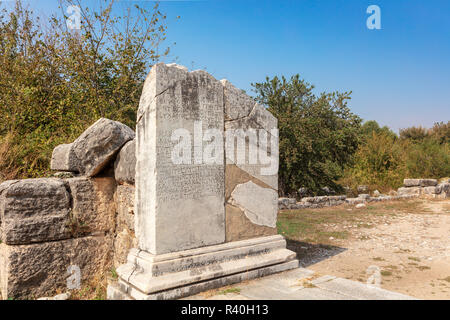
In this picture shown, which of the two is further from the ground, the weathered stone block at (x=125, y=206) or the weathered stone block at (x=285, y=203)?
the weathered stone block at (x=125, y=206)

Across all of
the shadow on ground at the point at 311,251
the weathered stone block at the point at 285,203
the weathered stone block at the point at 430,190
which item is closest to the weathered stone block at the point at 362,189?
the weathered stone block at the point at 430,190

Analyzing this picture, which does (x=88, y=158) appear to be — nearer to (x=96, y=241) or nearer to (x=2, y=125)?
(x=96, y=241)

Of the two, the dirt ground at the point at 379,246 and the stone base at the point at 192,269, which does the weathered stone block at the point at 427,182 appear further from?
the stone base at the point at 192,269

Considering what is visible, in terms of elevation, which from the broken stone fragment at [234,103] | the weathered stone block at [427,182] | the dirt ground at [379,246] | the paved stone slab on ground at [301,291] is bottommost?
the dirt ground at [379,246]

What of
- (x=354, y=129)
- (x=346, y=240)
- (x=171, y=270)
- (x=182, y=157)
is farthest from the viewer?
(x=354, y=129)

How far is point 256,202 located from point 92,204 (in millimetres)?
1851

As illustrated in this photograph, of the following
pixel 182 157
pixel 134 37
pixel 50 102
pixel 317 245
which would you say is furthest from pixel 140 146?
pixel 134 37

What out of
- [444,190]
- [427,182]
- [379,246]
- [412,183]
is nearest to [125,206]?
[379,246]

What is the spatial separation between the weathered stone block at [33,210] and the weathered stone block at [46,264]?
0.10 meters

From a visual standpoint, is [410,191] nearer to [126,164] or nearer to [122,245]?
[122,245]

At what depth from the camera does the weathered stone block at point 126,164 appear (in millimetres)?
3119

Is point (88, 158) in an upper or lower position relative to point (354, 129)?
lower

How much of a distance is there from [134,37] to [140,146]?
19.2ft

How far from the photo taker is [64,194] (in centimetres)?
331
